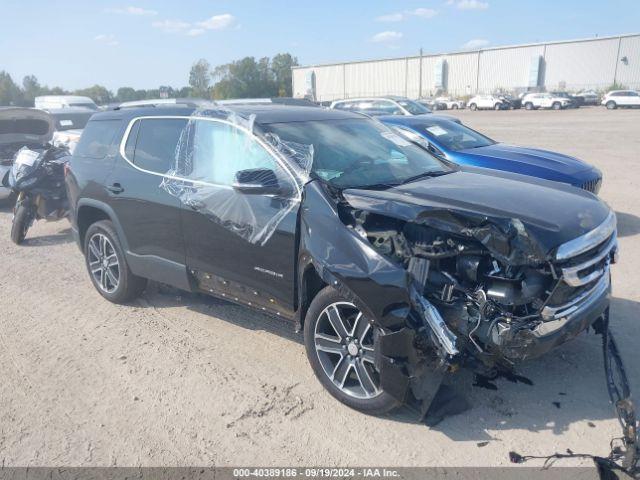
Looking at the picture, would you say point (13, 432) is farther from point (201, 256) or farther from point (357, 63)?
point (357, 63)

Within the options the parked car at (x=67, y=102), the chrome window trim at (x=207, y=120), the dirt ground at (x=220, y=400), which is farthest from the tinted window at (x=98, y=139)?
the parked car at (x=67, y=102)

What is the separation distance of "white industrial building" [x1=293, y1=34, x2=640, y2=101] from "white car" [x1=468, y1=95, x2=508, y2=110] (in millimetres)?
20406

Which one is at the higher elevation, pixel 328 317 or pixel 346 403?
pixel 328 317

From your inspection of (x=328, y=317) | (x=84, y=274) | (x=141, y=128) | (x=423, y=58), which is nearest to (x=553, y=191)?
(x=328, y=317)

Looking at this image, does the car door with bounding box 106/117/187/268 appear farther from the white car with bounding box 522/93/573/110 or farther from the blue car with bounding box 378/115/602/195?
the white car with bounding box 522/93/573/110

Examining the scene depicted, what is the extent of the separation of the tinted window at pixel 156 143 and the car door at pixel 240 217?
25cm

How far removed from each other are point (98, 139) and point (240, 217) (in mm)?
2428

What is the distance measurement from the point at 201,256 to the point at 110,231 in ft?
4.76

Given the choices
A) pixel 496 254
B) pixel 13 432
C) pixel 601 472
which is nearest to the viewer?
pixel 601 472

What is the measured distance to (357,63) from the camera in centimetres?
8294

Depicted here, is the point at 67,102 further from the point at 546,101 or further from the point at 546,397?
the point at 546,101

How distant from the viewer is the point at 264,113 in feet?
15.1

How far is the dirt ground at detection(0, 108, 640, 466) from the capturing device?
324 centimetres

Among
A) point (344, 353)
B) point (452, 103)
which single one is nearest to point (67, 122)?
point (344, 353)
